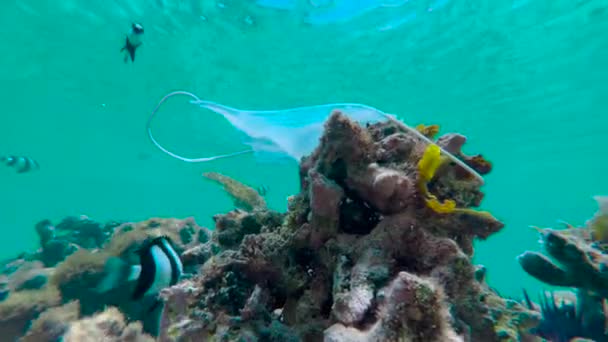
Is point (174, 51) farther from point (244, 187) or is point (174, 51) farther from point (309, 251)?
point (309, 251)

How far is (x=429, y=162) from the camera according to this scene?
1.98 meters

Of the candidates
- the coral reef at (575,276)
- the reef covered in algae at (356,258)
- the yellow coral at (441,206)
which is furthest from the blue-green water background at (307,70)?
the coral reef at (575,276)

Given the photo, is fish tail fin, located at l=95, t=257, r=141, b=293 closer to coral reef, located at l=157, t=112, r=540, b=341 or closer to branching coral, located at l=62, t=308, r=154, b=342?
branching coral, located at l=62, t=308, r=154, b=342

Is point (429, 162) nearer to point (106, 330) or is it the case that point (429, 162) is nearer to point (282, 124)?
point (282, 124)

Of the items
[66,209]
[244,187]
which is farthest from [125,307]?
[66,209]

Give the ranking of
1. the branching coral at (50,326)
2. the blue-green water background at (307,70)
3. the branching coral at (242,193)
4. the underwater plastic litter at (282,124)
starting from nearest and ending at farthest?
the underwater plastic litter at (282,124) → the branching coral at (242,193) → the branching coral at (50,326) → the blue-green water background at (307,70)

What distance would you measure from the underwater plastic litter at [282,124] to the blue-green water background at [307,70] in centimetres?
43

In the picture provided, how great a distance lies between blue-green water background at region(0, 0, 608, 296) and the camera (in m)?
17.0

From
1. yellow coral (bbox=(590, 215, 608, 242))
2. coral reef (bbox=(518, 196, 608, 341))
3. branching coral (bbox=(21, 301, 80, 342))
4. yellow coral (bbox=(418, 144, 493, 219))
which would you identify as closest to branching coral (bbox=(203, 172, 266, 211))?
yellow coral (bbox=(418, 144, 493, 219))

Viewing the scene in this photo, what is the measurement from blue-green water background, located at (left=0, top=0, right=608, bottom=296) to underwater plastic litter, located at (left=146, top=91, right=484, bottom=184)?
434mm

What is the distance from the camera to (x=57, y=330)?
5.18 m

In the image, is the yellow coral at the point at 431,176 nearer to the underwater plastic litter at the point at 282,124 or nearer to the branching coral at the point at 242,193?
the underwater plastic litter at the point at 282,124

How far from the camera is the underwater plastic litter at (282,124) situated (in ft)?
9.14

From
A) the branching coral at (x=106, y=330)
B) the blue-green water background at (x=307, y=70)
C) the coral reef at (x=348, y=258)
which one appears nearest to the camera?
the coral reef at (x=348, y=258)
